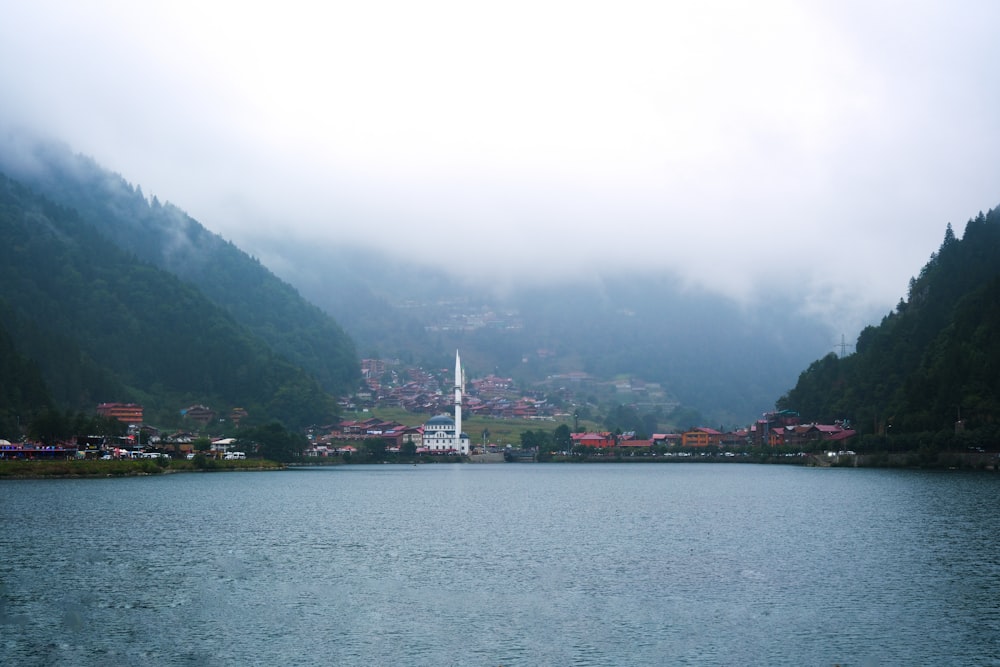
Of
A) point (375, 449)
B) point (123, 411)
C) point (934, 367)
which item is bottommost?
point (375, 449)

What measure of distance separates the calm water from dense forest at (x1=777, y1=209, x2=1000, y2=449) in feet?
147

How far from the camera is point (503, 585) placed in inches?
1398

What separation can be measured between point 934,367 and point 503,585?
95.4 metres

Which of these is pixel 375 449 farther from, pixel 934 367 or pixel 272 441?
pixel 934 367

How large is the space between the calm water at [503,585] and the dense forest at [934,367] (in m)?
44.7

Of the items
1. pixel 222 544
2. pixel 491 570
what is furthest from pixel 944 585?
pixel 222 544

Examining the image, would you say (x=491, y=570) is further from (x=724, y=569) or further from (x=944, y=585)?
(x=944, y=585)

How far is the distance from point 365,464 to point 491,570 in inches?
5822

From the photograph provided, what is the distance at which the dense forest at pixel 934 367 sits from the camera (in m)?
107

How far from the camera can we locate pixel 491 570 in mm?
38969

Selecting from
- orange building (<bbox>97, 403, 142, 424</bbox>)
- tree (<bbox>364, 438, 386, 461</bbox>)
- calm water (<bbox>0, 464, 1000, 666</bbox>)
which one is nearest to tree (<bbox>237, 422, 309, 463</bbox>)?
orange building (<bbox>97, 403, 142, 424</bbox>)

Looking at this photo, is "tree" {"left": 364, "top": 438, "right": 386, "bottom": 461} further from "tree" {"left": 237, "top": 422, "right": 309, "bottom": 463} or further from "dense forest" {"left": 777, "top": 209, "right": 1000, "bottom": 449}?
"dense forest" {"left": 777, "top": 209, "right": 1000, "bottom": 449}

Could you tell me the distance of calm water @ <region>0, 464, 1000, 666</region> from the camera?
1037 inches

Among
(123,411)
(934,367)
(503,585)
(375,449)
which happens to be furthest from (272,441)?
(503,585)
